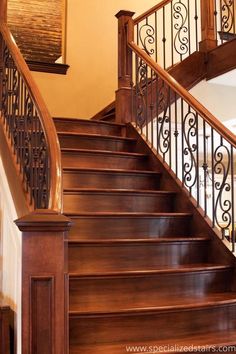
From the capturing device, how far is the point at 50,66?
247 inches

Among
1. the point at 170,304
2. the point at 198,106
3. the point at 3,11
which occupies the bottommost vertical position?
the point at 170,304

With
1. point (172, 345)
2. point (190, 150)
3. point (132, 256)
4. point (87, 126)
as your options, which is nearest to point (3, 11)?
point (87, 126)

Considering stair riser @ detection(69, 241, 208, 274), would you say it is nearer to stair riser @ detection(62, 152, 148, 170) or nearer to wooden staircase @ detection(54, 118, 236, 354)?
wooden staircase @ detection(54, 118, 236, 354)

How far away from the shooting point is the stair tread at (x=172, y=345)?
2514 millimetres

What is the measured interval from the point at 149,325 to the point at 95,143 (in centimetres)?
218

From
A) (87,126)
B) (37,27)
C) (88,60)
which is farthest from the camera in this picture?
(88,60)

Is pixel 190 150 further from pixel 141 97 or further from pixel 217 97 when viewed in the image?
pixel 217 97

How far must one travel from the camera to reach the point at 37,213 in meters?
2.19

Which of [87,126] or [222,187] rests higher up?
[87,126]

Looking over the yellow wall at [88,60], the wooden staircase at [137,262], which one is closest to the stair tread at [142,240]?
the wooden staircase at [137,262]

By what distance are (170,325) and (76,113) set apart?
4089 mm

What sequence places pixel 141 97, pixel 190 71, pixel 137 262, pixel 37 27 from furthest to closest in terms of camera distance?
pixel 37 27 → pixel 190 71 → pixel 141 97 → pixel 137 262

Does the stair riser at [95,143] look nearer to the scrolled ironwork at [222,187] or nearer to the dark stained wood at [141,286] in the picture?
the scrolled ironwork at [222,187]

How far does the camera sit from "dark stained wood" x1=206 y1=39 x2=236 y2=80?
15.6 ft
